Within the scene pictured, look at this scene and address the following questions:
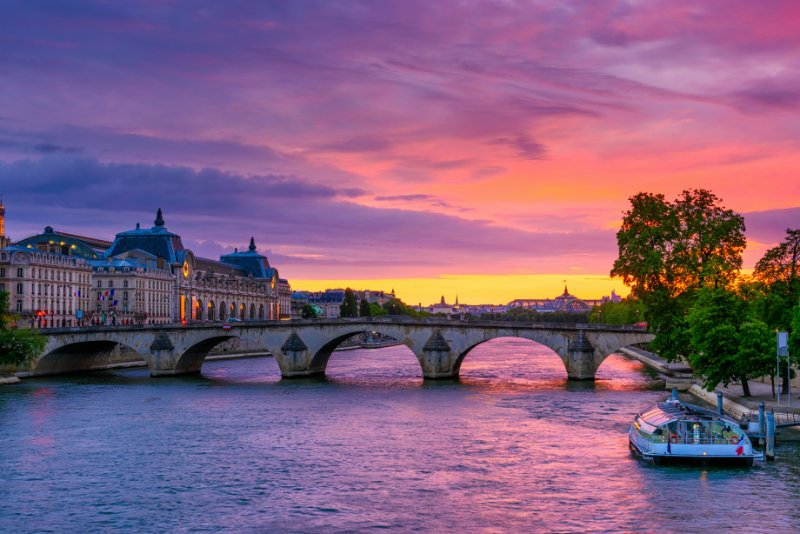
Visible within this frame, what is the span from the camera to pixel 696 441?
46500 mm

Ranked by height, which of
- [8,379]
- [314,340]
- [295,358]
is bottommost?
[8,379]

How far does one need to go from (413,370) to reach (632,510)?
71.8 meters

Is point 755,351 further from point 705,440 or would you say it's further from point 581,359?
point 581,359

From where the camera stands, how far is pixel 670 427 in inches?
1855

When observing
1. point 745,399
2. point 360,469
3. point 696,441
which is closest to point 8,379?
point 360,469

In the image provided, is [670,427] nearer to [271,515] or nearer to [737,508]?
[737,508]

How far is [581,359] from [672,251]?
13098mm

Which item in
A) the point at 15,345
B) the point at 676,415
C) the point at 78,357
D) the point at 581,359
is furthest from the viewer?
the point at 78,357

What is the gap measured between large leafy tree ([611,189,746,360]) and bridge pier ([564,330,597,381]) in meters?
7.00

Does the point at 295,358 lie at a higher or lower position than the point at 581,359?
higher

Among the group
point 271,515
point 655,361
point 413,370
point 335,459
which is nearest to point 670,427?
point 335,459

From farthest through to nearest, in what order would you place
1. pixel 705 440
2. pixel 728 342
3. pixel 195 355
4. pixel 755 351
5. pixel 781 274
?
pixel 195 355 < pixel 781 274 < pixel 728 342 < pixel 755 351 < pixel 705 440

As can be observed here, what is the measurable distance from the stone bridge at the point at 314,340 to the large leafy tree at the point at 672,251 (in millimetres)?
7147

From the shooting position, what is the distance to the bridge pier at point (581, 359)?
289 feet
